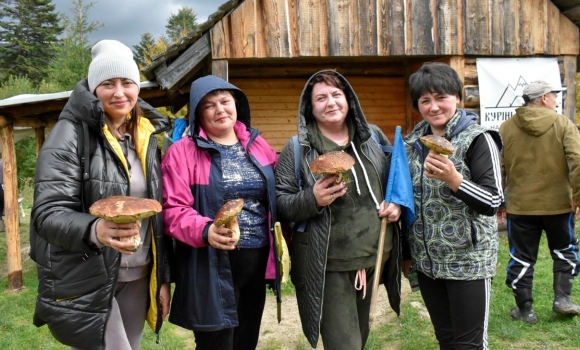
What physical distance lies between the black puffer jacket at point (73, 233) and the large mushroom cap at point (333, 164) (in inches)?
39.3

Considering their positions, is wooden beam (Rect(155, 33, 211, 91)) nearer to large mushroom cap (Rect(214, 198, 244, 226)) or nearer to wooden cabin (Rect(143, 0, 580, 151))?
wooden cabin (Rect(143, 0, 580, 151))

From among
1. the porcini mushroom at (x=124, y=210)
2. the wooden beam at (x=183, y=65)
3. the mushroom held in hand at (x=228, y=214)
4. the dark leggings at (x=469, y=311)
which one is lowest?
the dark leggings at (x=469, y=311)

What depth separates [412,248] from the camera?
114 inches

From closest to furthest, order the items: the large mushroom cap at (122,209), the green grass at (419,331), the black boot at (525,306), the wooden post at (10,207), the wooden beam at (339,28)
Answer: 1. the large mushroom cap at (122,209)
2. the green grass at (419,331)
3. the black boot at (525,306)
4. the wooden beam at (339,28)
5. the wooden post at (10,207)

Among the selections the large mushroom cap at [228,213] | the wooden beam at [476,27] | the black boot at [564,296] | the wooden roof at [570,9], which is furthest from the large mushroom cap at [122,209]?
the wooden roof at [570,9]

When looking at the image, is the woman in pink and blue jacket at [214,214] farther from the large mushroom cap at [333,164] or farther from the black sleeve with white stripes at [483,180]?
the black sleeve with white stripes at [483,180]

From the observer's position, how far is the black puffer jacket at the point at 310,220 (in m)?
2.71

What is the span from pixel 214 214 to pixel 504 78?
22.8ft

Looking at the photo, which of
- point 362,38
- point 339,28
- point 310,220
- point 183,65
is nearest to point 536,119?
point 310,220

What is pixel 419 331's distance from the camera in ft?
15.4

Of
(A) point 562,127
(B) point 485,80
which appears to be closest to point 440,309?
(A) point 562,127

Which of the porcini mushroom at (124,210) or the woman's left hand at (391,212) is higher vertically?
the porcini mushroom at (124,210)

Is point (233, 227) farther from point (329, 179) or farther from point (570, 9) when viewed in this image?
point (570, 9)

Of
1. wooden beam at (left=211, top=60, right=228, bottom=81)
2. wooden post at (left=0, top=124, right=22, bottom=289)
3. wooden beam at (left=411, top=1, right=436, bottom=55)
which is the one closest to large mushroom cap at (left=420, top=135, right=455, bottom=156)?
wooden beam at (left=211, top=60, right=228, bottom=81)
